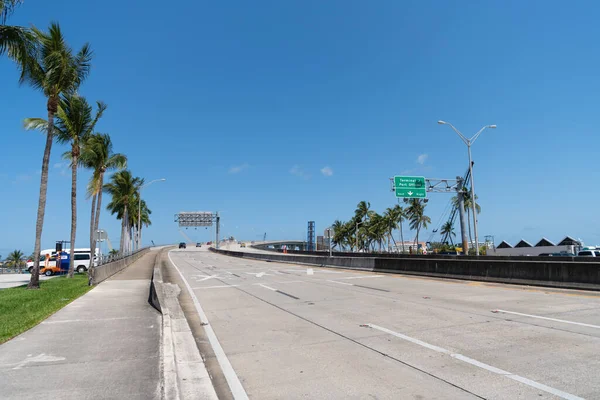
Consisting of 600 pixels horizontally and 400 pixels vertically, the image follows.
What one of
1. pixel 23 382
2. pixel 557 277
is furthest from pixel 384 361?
pixel 557 277

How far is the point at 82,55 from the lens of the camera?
882 inches

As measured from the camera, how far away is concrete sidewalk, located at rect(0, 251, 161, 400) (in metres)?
5.41

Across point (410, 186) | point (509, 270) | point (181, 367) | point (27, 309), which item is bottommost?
point (27, 309)

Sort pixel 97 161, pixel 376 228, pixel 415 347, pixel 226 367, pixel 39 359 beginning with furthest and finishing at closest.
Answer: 1. pixel 376 228
2. pixel 97 161
3. pixel 415 347
4. pixel 39 359
5. pixel 226 367

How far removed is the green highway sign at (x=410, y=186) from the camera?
1610 inches

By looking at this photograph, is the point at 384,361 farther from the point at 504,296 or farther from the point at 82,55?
the point at 82,55

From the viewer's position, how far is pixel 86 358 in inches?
277

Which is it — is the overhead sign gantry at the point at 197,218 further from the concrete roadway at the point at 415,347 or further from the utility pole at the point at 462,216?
the concrete roadway at the point at 415,347

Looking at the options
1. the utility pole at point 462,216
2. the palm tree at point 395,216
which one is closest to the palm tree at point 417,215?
the palm tree at point 395,216

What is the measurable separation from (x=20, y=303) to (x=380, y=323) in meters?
12.2

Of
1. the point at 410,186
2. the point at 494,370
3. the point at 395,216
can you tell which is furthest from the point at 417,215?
the point at 494,370

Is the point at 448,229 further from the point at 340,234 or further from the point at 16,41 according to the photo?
the point at 16,41

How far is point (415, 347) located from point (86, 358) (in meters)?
5.47

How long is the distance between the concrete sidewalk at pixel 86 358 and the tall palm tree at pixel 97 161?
72.2 ft
